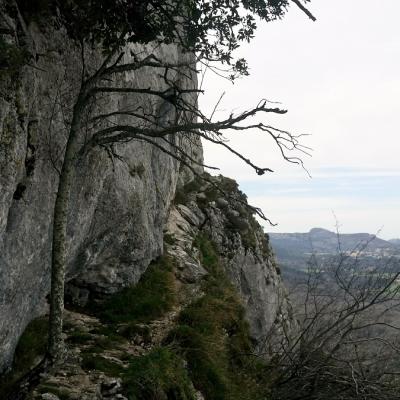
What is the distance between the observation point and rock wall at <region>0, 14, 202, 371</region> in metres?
7.78

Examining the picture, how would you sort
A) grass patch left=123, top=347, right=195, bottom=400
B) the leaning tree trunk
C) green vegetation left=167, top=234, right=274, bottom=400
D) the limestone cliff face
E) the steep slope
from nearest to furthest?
1. the limestone cliff face
2. the leaning tree trunk
3. grass patch left=123, top=347, right=195, bottom=400
4. the steep slope
5. green vegetation left=167, top=234, right=274, bottom=400

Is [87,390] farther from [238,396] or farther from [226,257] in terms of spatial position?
[226,257]

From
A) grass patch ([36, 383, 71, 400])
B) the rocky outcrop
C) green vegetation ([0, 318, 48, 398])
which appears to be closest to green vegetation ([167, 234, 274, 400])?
green vegetation ([0, 318, 48, 398])

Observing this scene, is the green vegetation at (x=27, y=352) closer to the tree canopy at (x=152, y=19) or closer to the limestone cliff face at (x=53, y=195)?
the limestone cliff face at (x=53, y=195)

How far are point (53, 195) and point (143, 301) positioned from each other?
18.5 ft

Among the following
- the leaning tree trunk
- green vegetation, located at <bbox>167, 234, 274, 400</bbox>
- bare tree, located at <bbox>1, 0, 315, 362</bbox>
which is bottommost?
green vegetation, located at <bbox>167, 234, 274, 400</bbox>

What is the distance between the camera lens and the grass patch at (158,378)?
870cm

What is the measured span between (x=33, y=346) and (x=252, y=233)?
18273 millimetres

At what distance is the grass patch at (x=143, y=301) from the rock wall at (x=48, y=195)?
0.46 meters

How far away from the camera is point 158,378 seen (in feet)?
29.5

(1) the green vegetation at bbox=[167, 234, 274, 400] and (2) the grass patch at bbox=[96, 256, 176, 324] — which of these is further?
(2) the grass patch at bbox=[96, 256, 176, 324]

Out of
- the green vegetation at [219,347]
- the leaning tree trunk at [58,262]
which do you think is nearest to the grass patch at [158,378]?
the green vegetation at [219,347]

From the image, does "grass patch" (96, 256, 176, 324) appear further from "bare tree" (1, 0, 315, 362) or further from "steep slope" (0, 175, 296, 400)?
"bare tree" (1, 0, 315, 362)

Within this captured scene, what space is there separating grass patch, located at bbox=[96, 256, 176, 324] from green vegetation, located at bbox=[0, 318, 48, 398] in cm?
258
